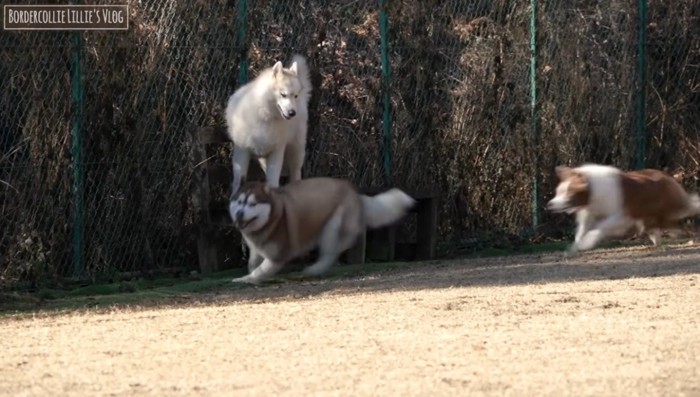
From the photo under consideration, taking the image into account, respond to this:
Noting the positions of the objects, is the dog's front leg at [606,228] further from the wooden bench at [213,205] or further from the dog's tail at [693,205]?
the wooden bench at [213,205]

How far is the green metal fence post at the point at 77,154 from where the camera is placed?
978 centimetres

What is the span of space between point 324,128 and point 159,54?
5.09 feet

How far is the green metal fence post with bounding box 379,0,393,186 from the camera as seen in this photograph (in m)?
11.4

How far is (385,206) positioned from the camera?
10.3m

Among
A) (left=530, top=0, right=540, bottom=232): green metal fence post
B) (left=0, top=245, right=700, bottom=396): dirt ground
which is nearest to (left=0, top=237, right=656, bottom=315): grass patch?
(left=0, top=245, right=700, bottom=396): dirt ground

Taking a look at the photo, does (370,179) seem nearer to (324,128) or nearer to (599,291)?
(324,128)

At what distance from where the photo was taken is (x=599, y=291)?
27.0 ft

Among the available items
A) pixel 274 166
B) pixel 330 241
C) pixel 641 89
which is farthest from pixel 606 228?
pixel 641 89

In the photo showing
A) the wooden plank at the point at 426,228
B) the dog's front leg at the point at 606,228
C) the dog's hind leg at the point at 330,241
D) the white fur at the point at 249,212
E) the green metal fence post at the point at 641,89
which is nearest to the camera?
the white fur at the point at 249,212

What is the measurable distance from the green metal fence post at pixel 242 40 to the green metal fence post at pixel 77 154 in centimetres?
136

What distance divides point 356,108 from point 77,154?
2.54 metres

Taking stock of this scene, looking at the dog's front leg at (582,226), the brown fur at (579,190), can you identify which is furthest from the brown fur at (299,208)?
the dog's front leg at (582,226)

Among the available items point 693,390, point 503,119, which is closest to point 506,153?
point 503,119

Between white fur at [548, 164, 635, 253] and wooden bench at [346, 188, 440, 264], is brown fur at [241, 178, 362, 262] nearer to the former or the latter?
wooden bench at [346, 188, 440, 264]
